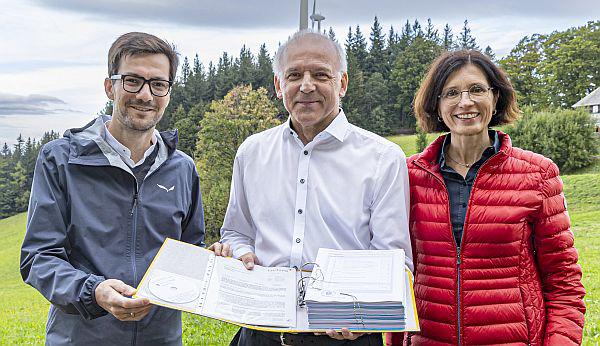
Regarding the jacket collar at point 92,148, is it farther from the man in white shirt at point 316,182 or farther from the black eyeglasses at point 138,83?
the man in white shirt at point 316,182

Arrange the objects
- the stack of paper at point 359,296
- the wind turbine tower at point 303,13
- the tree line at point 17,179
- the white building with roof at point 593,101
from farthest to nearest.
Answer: the tree line at point 17,179, the white building with roof at point 593,101, the wind turbine tower at point 303,13, the stack of paper at point 359,296

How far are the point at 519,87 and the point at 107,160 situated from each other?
191 ft

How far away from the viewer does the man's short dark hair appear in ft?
10.6

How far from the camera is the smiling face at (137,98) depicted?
127 inches

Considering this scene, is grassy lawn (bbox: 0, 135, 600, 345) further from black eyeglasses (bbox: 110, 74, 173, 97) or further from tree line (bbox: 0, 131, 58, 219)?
tree line (bbox: 0, 131, 58, 219)

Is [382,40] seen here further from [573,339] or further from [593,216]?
[573,339]

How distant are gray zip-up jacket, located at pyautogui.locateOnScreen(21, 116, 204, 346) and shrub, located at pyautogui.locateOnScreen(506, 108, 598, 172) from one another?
31.8 metres

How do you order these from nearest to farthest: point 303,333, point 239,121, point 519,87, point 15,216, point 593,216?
point 303,333
point 593,216
point 239,121
point 519,87
point 15,216

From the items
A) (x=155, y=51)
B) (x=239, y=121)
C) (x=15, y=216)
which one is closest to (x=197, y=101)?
(x=15, y=216)

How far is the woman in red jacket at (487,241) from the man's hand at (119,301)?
4.94 ft

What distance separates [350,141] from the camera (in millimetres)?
3291

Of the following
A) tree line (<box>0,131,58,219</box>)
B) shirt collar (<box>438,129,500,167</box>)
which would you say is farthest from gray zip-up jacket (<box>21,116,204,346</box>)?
tree line (<box>0,131,58,219</box>)

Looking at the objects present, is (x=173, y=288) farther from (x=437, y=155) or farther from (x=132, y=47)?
(x=437, y=155)

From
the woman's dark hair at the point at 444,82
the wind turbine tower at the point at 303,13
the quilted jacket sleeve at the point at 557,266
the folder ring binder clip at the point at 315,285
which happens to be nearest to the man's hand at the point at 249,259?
the folder ring binder clip at the point at 315,285
